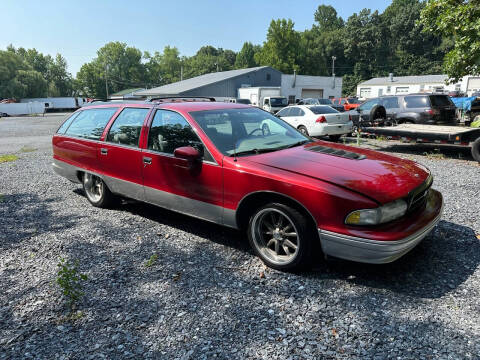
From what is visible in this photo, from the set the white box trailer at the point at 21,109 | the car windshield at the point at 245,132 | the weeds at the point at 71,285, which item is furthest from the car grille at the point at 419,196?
the white box trailer at the point at 21,109

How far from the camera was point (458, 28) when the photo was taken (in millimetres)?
9461

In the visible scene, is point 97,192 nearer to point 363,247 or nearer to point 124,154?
point 124,154

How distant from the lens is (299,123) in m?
13.3

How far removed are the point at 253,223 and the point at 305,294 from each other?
85cm

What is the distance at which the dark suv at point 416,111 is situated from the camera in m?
11.3

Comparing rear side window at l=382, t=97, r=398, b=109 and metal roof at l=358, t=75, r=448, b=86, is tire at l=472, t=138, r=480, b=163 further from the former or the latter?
metal roof at l=358, t=75, r=448, b=86

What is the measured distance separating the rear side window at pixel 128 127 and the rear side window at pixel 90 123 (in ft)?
0.86

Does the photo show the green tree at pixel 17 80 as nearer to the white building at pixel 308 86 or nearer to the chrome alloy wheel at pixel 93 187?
the white building at pixel 308 86

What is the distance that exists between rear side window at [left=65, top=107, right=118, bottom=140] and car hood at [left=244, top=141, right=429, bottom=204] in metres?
Answer: 2.67

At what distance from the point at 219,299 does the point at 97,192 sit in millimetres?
3327

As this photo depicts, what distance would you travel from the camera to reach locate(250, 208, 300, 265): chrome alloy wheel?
3.32m

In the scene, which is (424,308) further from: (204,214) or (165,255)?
(165,255)

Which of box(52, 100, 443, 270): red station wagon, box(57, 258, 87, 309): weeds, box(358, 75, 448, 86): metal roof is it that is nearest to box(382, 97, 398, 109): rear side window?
box(52, 100, 443, 270): red station wagon

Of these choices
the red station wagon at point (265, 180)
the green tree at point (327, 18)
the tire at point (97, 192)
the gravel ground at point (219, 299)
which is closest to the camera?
the gravel ground at point (219, 299)
